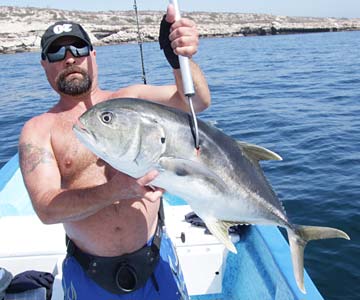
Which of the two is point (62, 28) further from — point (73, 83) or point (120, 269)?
point (120, 269)

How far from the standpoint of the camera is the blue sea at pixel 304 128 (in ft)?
19.0

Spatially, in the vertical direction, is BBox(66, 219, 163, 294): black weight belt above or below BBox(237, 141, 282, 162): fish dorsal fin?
below

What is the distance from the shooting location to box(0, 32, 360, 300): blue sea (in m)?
5.78

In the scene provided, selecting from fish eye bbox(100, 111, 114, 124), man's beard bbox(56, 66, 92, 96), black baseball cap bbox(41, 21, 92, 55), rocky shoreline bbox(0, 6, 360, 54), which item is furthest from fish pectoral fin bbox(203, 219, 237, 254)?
rocky shoreline bbox(0, 6, 360, 54)

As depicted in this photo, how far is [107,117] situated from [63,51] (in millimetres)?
1127

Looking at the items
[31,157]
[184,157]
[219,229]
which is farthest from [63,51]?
[219,229]

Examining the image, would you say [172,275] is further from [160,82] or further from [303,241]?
[160,82]

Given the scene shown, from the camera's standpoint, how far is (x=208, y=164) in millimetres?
2486

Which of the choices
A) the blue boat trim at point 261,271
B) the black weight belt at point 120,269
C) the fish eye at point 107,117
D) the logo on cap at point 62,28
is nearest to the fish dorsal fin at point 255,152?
the fish eye at point 107,117

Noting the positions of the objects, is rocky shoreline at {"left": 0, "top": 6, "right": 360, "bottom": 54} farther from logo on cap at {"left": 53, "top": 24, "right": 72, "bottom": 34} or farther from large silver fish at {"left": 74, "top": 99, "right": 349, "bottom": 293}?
large silver fish at {"left": 74, "top": 99, "right": 349, "bottom": 293}

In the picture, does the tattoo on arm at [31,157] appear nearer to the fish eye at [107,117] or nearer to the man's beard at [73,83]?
the man's beard at [73,83]

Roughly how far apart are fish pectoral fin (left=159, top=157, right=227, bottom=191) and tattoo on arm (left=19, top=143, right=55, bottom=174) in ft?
3.47

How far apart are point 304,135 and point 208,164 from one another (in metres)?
8.41

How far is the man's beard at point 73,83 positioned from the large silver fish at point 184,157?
92 cm
